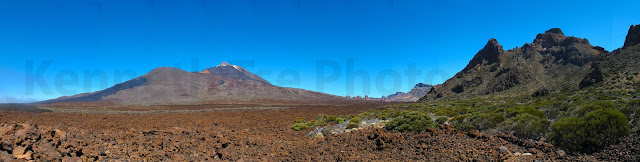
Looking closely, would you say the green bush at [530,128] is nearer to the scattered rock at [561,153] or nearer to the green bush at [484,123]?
the green bush at [484,123]

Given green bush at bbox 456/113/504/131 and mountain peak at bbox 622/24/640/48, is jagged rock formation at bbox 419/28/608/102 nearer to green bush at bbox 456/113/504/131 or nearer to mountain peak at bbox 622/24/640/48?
mountain peak at bbox 622/24/640/48

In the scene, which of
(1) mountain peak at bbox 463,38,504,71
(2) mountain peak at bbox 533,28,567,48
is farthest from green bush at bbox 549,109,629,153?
(2) mountain peak at bbox 533,28,567,48

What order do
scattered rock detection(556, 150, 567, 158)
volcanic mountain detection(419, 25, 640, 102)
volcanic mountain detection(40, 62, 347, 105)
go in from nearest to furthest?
scattered rock detection(556, 150, 567, 158)
volcanic mountain detection(419, 25, 640, 102)
volcanic mountain detection(40, 62, 347, 105)

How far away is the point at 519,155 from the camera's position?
7004 mm

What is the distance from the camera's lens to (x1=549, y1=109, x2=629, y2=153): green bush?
6.50 m

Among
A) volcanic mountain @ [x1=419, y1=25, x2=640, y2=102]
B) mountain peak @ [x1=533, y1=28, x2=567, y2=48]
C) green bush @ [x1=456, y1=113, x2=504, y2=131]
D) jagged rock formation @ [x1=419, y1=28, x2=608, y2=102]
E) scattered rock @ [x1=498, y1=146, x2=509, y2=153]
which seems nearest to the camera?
scattered rock @ [x1=498, y1=146, x2=509, y2=153]

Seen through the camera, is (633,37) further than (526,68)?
No

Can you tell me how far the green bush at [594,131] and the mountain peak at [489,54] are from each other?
3033 inches

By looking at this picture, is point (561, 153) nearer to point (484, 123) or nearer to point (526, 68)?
point (484, 123)

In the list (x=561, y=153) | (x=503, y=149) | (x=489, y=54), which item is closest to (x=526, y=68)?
(x=489, y=54)

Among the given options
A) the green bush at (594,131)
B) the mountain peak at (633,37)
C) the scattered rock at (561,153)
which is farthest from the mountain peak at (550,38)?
the scattered rock at (561,153)

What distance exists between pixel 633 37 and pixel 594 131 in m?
64.2

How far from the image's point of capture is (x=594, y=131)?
21.8 feet

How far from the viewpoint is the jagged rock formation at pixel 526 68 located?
5151 centimetres
